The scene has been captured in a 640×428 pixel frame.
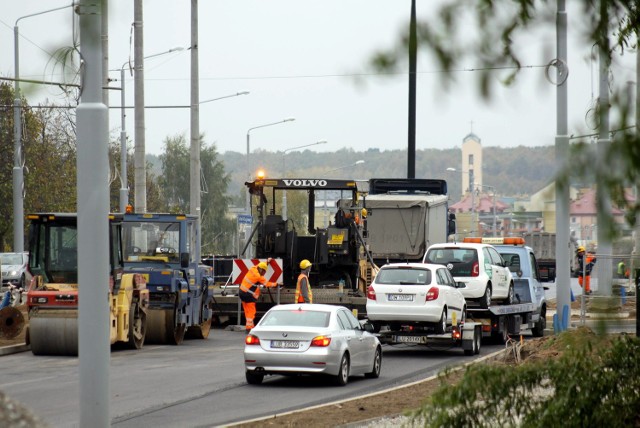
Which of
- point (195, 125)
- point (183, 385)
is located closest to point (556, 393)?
point (183, 385)

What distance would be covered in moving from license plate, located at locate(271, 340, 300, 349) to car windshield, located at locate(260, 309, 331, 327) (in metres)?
0.33

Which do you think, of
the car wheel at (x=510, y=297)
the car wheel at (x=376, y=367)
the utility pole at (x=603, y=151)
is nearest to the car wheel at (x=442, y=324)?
the car wheel at (x=376, y=367)

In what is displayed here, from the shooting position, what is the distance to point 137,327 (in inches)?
1046

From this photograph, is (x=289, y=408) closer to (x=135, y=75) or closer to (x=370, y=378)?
(x=370, y=378)

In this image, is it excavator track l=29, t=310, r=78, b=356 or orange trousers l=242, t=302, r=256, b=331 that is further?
orange trousers l=242, t=302, r=256, b=331

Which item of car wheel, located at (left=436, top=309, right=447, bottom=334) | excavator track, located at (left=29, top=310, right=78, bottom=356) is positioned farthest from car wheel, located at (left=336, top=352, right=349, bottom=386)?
excavator track, located at (left=29, top=310, right=78, bottom=356)

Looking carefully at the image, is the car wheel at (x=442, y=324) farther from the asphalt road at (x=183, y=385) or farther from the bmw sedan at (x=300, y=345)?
the bmw sedan at (x=300, y=345)

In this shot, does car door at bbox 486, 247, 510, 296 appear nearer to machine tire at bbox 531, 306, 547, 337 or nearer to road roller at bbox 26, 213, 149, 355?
machine tire at bbox 531, 306, 547, 337

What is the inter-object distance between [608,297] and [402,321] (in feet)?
67.3

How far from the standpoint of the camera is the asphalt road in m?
15.9

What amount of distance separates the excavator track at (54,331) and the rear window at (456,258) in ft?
27.1

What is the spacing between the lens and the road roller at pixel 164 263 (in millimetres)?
27203

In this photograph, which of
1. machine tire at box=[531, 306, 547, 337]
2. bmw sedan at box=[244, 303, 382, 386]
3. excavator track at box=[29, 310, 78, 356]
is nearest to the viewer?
bmw sedan at box=[244, 303, 382, 386]

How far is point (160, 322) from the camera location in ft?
90.9
